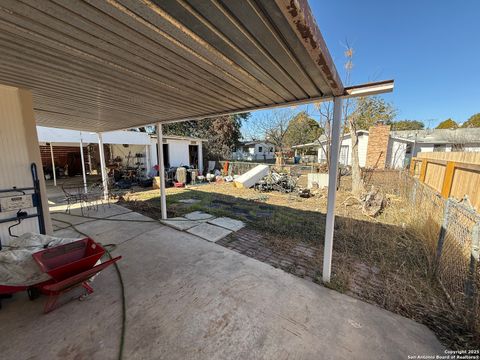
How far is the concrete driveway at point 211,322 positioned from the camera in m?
1.66

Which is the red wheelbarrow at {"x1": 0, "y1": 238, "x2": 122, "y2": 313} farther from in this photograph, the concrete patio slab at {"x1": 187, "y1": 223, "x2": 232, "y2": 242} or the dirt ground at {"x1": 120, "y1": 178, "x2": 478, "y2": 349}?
the dirt ground at {"x1": 120, "y1": 178, "x2": 478, "y2": 349}

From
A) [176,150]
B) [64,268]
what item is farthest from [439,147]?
[64,268]

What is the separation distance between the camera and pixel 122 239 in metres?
3.84

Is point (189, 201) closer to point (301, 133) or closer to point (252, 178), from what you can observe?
point (252, 178)

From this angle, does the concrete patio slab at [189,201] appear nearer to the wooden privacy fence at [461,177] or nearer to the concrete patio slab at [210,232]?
the concrete patio slab at [210,232]

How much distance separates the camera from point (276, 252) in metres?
3.38

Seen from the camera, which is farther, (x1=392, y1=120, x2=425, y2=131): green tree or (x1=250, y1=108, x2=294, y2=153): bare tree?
(x1=392, y1=120, x2=425, y2=131): green tree

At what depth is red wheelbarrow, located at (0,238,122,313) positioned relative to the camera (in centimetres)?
192

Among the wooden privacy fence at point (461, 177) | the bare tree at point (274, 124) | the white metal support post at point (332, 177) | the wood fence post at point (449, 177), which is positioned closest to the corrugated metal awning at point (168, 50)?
the white metal support post at point (332, 177)

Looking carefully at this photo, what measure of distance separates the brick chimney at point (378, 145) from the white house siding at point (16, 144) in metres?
13.6

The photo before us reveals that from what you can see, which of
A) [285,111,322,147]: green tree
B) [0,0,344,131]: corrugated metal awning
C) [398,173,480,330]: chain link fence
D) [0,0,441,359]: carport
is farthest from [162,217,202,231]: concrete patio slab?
[285,111,322,147]: green tree

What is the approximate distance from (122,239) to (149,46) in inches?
142

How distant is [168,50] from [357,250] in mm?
4093

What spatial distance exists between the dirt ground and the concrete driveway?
0.82 feet
